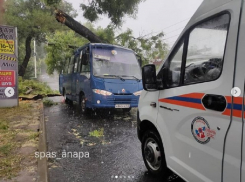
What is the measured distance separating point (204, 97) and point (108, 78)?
494cm

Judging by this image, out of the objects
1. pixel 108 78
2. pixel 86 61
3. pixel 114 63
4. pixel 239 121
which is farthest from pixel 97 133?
pixel 239 121

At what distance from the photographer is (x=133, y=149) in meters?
4.39

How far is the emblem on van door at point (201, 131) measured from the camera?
1.96 meters

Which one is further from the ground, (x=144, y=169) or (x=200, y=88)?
(x=200, y=88)

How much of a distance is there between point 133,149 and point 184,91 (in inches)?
97.0

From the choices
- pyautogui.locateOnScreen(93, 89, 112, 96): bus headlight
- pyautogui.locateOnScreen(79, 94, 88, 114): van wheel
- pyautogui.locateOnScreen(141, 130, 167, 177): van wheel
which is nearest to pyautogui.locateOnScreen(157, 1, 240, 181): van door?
pyautogui.locateOnScreen(141, 130, 167, 177): van wheel

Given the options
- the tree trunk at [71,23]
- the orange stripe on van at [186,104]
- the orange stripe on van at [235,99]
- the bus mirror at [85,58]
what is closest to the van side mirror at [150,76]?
the orange stripe on van at [186,104]

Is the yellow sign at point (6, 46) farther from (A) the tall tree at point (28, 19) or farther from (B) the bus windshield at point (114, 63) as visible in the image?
(A) the tall tree at point (28, 19)

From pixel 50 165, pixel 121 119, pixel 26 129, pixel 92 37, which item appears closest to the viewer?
pixel 50 165

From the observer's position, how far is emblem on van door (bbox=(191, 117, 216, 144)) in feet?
6.43

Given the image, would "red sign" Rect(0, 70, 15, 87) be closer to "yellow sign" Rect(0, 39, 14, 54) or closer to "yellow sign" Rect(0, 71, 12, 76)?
"yellow sign" Rect(0, 71, 12, 76)

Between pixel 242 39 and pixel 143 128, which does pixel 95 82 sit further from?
pixel 242 39

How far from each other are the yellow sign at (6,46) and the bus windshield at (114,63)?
9.87 ft

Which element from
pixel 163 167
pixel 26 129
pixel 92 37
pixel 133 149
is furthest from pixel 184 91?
pixel 92 37
